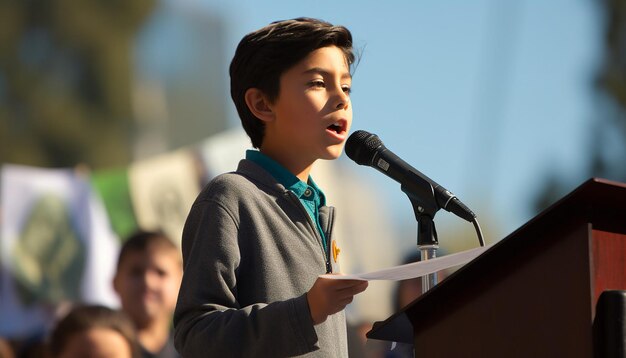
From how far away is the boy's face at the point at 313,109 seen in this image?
2100 millimetres

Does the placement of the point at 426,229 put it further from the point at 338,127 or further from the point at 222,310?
the point at 222,310

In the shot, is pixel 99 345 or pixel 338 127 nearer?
pixel 338 127

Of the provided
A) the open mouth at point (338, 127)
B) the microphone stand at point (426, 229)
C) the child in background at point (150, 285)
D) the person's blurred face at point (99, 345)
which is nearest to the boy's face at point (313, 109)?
the open mouth at point (338, 127)

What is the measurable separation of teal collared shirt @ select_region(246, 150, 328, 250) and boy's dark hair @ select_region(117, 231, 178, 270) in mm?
2326

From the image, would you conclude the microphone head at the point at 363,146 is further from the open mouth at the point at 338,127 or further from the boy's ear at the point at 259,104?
the boy's ear at the point at 259,104

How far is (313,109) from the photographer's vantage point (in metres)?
2.10

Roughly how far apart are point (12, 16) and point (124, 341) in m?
7.37

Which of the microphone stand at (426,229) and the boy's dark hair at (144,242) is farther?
the boy's dark hair at (144,242)

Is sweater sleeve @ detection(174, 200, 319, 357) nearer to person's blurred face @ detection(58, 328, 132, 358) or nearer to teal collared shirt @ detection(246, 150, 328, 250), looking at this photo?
teal collared shirt @ detection(246, 150, 328, 250)

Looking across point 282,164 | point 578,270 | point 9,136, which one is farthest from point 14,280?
point 578,270

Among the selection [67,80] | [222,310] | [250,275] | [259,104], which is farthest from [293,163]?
[67,80]

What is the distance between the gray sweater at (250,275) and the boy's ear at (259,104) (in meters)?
0.12

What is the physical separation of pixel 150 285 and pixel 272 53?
2317mm

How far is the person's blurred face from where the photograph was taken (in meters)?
3.39
